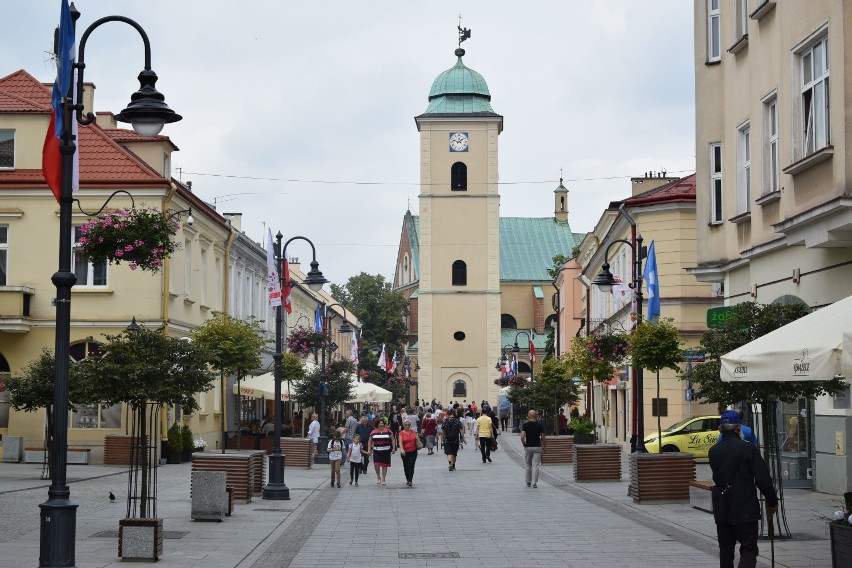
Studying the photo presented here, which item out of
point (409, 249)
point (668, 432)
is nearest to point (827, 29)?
point (668, 432)

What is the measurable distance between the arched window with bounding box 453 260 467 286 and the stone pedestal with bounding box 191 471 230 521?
218 feet

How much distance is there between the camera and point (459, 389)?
85688mm

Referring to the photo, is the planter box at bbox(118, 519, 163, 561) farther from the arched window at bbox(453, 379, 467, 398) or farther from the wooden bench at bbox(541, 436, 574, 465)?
the arched window at bbox(453, 379, 467, 398)

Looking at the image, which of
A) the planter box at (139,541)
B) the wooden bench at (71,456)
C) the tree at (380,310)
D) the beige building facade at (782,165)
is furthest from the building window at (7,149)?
the tree at (380,310)

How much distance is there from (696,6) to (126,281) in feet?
59.9

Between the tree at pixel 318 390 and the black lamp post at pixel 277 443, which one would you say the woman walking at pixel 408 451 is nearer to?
the black lamp post at pixel 277 443

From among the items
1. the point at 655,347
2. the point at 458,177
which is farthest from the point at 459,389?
the point at 655,347

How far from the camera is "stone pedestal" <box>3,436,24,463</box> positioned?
33.6 m

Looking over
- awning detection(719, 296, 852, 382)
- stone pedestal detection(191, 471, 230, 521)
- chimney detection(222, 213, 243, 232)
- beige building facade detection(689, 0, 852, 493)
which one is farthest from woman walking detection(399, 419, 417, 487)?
chimney detection(222, 213, 243, 232)

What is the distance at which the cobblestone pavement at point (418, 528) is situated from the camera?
567 inches

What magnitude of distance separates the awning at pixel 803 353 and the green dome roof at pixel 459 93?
73.0 m

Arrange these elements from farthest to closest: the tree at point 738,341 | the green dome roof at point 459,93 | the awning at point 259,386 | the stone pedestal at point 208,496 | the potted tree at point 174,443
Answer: the green dome roof at point 459,93 → the awning at point 259,386 → the potted tree at point 174,443 → the stone pedestal at point 208,496 → the tree at point 738,341

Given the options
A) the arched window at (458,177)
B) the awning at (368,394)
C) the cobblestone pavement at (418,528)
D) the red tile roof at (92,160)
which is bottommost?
the cobblestone pavement at (418,528)

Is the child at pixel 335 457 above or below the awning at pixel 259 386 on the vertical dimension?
below
